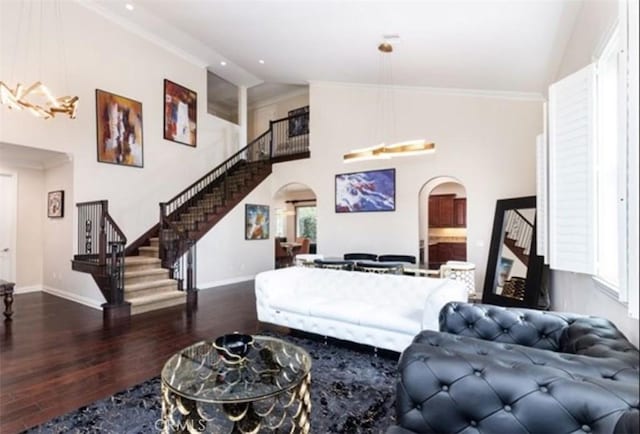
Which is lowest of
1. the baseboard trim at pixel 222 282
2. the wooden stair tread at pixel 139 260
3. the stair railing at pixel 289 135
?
the baseboard trim at pixel 222 282

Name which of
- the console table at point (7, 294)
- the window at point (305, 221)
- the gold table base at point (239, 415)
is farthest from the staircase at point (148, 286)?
the window at point (305, 221)

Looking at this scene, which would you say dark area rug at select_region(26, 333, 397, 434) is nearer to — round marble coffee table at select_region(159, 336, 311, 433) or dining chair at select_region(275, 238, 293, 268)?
round marble coffee table at select_region(159, 336, 311, 433)

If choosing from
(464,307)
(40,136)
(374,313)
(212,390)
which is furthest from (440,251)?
(40,136)

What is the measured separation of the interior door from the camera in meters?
6.68

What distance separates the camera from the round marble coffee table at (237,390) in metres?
1.97

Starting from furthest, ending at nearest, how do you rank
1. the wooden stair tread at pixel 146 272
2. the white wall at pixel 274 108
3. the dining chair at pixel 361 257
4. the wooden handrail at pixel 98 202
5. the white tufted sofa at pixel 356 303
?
1. the white wall at pixel 274 108
2. the dining chair at pixel 361 257
3. the wooden stair tread at pixel 146 272
4. the wooden handrail at pixel 98 202
5. the white tufted sofa at pixel 356 303

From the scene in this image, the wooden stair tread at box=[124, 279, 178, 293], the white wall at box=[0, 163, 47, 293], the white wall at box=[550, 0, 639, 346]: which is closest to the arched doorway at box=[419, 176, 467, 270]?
the white wall at box=[550, 0, 639, 346]

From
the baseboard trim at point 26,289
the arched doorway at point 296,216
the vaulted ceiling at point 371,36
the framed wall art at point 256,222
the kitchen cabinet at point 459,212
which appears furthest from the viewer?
the arched doorway at point 296,216

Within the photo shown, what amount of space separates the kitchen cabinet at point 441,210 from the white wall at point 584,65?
19.8ft

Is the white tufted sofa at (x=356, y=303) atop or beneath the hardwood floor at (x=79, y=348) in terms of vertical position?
atop

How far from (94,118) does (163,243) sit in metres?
2.66

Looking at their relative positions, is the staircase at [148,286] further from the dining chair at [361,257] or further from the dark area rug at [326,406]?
the dining chair at [361,257]

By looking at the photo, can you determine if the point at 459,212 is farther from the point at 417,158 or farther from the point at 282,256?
the point at 282,256

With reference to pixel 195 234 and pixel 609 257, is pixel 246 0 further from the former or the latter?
pixel 609 257
